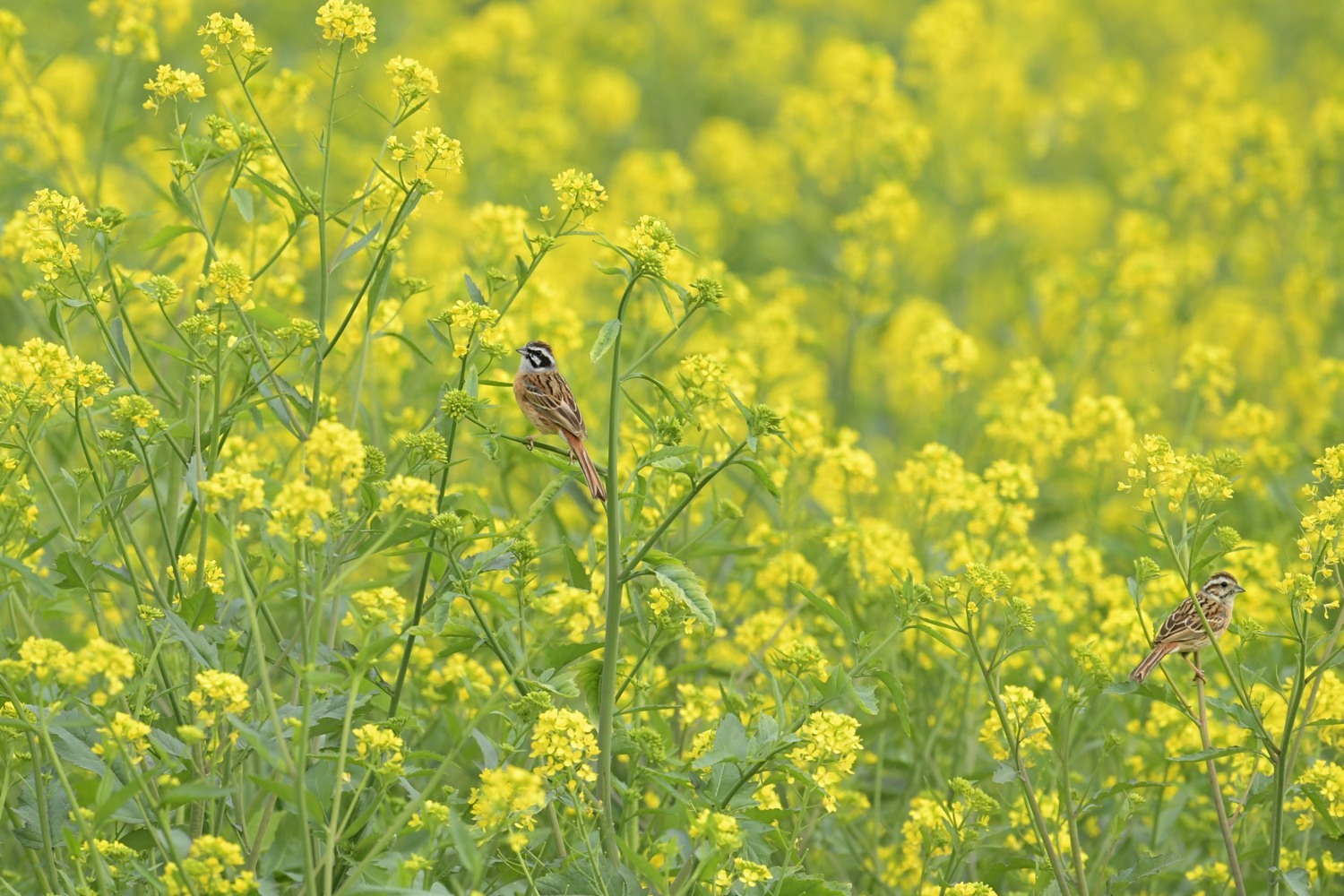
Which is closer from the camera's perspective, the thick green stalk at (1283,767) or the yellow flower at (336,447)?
the yellow flower at (336,447)

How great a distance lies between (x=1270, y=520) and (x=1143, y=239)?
252 centimetres

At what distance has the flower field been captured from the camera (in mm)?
3568

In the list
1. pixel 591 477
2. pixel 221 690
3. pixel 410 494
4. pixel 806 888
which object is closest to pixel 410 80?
pixel 591 477

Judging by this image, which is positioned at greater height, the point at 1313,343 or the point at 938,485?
the point at 1313,343

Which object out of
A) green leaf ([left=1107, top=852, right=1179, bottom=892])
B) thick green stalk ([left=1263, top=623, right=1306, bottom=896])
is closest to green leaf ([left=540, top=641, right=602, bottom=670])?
green leaf ([left=1107, top=852, right=1179, bottom=892])

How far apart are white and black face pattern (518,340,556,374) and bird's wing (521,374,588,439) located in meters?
0.05

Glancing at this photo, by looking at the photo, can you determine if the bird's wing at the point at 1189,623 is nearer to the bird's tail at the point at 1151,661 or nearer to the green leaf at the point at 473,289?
the bird's tail at the point at 1151,661

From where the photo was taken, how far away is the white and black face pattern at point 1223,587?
14.3 feet

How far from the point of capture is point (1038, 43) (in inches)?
599

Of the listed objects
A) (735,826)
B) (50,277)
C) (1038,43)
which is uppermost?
(1038,43)

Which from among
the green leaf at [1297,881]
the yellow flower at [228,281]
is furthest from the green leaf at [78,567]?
the green leaf at [1297,881]

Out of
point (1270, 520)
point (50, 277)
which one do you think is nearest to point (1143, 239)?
point (1270, 520)

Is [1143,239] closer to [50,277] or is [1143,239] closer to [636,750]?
[636,750]

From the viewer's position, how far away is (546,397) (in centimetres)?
445
